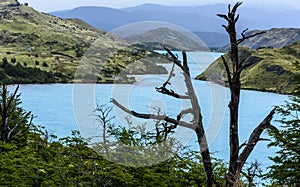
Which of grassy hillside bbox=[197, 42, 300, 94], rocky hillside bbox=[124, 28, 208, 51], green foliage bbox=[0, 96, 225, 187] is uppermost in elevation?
grassy hillside bbox=[197, 42, 300, 94]

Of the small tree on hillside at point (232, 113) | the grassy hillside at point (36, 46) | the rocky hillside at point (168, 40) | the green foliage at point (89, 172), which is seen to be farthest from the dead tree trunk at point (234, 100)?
the grassy hillside at point (36, 46)

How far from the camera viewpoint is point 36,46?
138 meters

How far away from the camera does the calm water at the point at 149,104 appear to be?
35.0 ft

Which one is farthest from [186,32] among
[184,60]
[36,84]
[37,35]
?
[37,35]

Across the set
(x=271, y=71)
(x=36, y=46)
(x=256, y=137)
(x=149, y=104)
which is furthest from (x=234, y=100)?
(x=36, y=46)

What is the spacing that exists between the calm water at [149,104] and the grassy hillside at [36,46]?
26.0ft

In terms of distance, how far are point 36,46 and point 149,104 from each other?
131089mm

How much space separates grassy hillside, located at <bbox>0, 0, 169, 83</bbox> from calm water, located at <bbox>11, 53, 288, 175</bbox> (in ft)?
26.0

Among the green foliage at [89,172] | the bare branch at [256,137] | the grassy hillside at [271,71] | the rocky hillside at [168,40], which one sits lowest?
the green foliage at [89,172]

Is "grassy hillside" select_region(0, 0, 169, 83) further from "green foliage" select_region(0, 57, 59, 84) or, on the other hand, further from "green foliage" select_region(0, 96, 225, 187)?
"green foliage" select_region(0, 96, 225, 187)

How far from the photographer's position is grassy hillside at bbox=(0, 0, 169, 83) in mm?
109125

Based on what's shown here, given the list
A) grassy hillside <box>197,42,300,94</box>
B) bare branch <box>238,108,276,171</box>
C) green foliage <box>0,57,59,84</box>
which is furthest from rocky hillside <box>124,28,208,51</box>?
green foliage <box>0,57,59,84</box>

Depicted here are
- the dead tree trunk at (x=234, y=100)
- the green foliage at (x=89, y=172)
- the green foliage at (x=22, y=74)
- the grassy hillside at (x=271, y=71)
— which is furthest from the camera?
the grassy hillside at (x=271, y=71)

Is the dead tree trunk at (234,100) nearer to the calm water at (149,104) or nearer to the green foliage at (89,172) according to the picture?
the calm water at (149,104)
